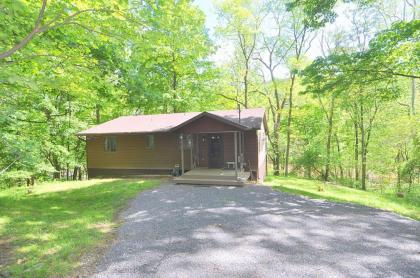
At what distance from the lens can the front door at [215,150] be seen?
1587 centimetres

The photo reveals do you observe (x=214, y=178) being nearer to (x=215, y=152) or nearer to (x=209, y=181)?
(x=209, y=181)

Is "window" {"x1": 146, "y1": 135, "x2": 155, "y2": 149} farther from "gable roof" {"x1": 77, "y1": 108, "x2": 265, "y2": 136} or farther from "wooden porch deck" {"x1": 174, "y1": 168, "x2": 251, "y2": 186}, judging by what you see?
"wooden porch deck" {"x1": 174, "y1": 168, "x2": 251, "y2": 186}

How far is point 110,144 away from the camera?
17.7 m

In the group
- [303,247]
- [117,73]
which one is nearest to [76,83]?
[117,73]

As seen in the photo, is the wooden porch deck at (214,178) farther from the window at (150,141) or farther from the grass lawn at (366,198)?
the window at (150,141)

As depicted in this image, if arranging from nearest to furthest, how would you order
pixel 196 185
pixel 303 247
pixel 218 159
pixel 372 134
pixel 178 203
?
1. pixel 303 247
2. pixel 178 203
3. pixel 196 185
4. pixel 218 159
5. pixel 372 134

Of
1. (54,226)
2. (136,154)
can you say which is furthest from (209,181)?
(54,226)

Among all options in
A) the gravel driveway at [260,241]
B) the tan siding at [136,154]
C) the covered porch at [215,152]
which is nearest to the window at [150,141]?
the tan siding at [136,154]

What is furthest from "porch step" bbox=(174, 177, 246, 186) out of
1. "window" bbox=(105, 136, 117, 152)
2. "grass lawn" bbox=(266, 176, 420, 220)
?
"window" bbox=(105, 136, 117, 152)

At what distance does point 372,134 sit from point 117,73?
2455cm

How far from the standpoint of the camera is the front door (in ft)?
52.1

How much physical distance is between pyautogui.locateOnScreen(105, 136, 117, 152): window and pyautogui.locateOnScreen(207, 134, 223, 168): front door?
23.0 ft

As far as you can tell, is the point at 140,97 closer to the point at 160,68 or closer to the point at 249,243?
the point at 249,243

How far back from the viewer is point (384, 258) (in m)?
5.28
